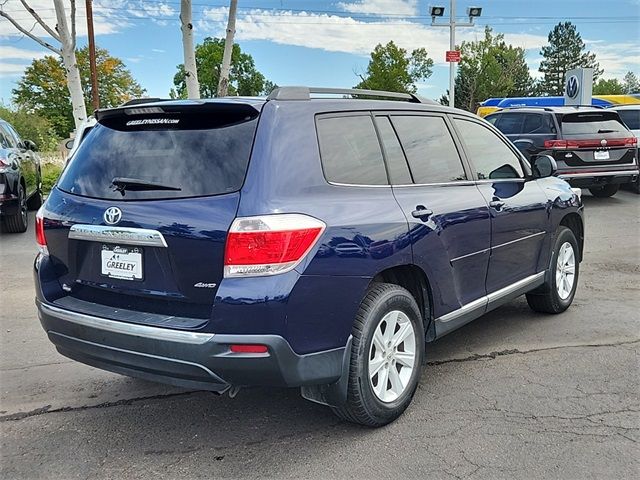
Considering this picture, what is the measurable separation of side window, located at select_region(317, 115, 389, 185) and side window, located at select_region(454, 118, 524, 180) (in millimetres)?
1051

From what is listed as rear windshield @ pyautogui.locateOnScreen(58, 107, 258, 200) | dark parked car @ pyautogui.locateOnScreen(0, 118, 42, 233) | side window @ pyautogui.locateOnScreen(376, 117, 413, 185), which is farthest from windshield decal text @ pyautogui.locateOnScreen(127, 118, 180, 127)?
dark parked car @ pyautogui.locateOnScreen(0, 118, 42, 233)

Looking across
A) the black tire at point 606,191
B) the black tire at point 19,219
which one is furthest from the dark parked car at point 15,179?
the black tire at point 606,191

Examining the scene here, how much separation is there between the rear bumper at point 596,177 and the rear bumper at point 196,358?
9.81 meters

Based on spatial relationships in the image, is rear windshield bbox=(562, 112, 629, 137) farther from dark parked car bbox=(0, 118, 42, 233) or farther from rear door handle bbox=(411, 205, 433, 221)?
dark parked car bbox=(0, 118, 42, 233)

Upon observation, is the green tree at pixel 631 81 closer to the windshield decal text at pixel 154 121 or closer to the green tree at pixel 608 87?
the green tree at pixel 608 87

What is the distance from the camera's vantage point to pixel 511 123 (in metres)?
12.9

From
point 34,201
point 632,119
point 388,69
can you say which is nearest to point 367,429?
point 34,201

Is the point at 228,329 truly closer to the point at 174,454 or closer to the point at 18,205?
the point at 174,454

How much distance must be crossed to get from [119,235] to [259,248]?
0.74 m

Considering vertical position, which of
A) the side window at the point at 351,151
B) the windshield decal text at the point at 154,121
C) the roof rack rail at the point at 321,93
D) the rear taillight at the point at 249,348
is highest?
the roof rack rail at the point at 321,93

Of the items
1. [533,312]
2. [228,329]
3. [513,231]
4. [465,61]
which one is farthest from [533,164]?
[465,61]

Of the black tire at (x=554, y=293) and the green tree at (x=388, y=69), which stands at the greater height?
the green tree at (x=388, y=69)

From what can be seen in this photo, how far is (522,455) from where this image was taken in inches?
118

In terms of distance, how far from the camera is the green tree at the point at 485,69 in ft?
169
